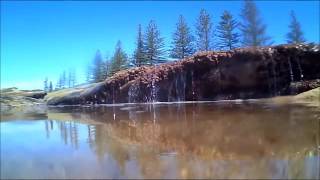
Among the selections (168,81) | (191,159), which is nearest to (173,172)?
(191,159)

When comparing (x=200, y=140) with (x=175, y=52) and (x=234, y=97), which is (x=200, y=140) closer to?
(x=234, y=97)

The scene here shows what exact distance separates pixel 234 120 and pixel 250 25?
13.2 ft

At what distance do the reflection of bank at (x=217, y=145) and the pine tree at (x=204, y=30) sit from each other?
10.5 meters

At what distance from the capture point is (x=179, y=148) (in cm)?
896

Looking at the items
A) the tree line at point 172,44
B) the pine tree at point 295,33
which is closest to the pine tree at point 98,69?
the tree line at point 172,44

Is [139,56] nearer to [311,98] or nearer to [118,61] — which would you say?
[118,61]

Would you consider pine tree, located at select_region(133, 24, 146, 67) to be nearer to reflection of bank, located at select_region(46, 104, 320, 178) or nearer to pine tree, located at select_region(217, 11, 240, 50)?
pine tree, located at select_region(217, 11, 240, 50)

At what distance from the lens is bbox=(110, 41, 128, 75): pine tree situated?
89.7 ft

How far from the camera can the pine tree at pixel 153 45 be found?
84.0 ft

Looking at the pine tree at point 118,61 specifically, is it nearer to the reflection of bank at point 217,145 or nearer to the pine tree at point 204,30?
the pine tree at point 204,30

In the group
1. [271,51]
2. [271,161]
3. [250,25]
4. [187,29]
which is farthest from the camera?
[187,29]

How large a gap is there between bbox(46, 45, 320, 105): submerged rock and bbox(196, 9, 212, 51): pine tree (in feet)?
5.31

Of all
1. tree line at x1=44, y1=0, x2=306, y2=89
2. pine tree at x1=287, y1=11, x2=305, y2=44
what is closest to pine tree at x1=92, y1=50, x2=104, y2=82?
tree line at x1=44, y1=0, x2=306, y2=89

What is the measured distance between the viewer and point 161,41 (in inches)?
1040
